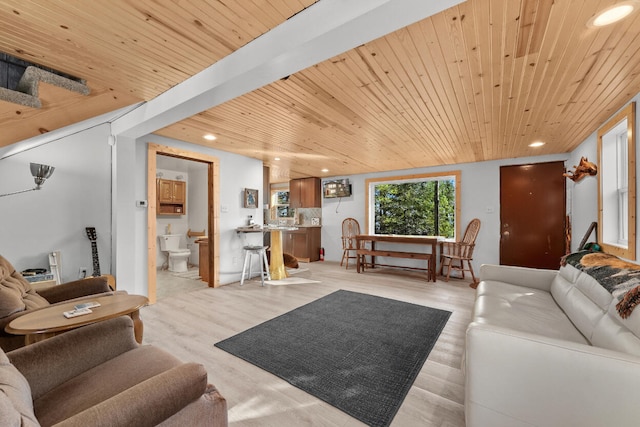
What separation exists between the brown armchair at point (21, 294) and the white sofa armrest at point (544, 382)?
9.06 feet

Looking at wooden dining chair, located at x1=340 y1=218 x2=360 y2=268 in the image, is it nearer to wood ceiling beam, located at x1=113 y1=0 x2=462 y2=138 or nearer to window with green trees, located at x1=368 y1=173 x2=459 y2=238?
window with green trees, located at x1=368 y1=173 x2=459 y2=238

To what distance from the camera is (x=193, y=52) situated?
182 centimetres

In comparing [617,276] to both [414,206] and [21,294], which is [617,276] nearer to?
[21,294]

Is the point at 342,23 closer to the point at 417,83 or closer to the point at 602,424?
the point at 417,83

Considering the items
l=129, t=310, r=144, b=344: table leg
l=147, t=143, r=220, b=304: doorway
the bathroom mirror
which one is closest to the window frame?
the bathroom mirror

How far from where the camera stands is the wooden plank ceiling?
1.46m

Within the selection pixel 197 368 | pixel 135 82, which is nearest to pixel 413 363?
pixel 197 368

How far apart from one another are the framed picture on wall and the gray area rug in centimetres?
242

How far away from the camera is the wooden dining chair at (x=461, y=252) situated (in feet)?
16.0

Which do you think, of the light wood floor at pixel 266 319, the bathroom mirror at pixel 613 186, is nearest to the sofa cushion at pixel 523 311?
the light wood floor at pixel 266 319

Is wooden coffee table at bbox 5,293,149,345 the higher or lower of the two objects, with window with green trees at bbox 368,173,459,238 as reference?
lower

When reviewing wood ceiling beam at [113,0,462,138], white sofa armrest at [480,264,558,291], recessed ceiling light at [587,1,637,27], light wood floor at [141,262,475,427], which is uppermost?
recessed ceiling light at [587,1,637,27]

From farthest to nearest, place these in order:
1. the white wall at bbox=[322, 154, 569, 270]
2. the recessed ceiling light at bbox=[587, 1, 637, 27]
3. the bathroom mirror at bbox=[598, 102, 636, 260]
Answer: the white wall at bbox=[322, 154, 569, 270] < the bathroom mirror at bbox=[598, 102, 636, 260] < the recessed ceiling light at bbox=[587, 1, 637, 27]

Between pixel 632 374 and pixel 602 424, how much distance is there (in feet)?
0.81
